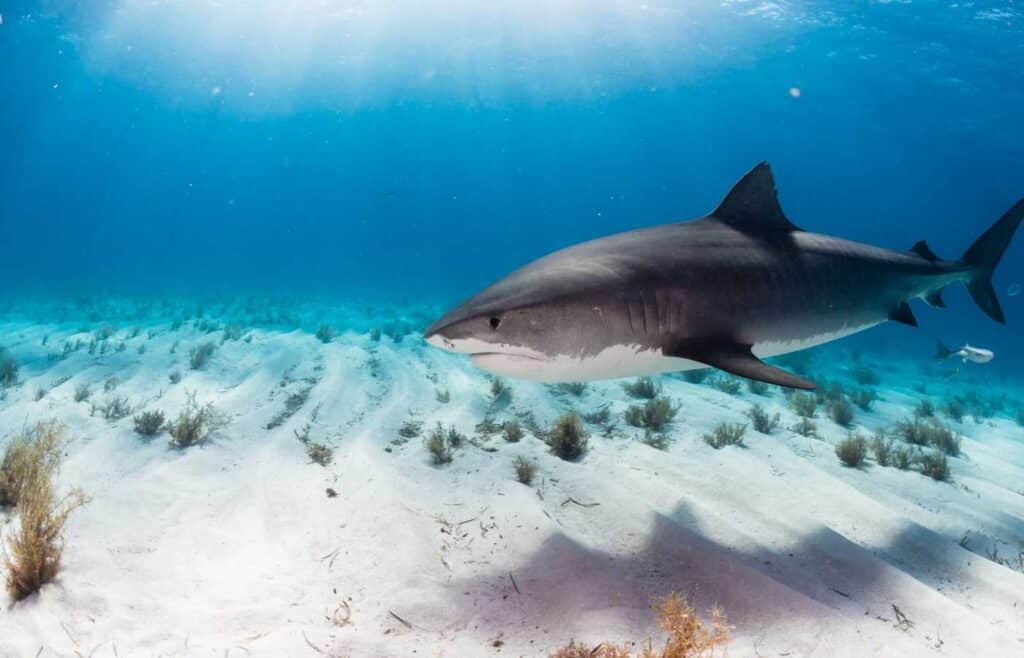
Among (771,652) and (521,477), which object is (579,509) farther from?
(771,652)

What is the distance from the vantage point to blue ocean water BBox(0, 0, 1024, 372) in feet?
107

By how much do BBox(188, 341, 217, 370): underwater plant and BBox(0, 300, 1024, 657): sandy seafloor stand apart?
5.91 feet

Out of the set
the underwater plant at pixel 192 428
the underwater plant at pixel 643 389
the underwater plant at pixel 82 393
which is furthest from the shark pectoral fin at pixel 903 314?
the underwater plant at pixel 82 393

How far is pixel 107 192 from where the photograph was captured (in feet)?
517

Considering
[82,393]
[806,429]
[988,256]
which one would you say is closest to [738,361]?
[806,429]

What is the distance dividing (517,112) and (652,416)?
72003 mm

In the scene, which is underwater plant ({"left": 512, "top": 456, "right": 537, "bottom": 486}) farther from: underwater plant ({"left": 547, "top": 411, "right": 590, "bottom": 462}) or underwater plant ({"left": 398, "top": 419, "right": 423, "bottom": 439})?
underwater plant ({"left": 398, "top": 419, "right": 423, "bottom": 439})

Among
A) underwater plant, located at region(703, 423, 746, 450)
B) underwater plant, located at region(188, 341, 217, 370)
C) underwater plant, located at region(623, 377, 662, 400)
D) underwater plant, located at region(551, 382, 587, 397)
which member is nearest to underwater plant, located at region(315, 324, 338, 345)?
underwater plant, located at region(188, 341, 217, 370)

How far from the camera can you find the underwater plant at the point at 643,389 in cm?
838

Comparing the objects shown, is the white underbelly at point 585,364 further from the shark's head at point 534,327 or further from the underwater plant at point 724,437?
the underwater plant at point 724,437

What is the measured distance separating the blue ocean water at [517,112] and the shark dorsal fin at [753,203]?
26746mm

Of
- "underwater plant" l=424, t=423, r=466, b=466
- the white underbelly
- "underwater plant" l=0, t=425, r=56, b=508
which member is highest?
the white underbelly

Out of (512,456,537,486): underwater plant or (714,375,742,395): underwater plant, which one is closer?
(512,456,537,486): underwater plant

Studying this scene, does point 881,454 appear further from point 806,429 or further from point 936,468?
point 806,429
